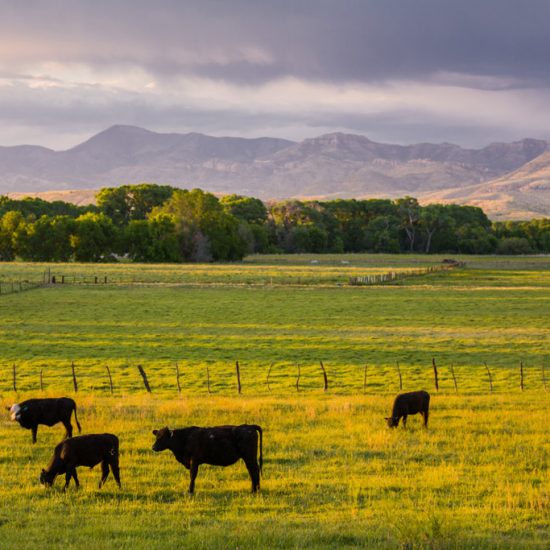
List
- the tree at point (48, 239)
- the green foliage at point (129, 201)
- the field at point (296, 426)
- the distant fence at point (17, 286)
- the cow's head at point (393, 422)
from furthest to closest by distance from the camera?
the green foliage at point (129, 201), the tree at point (48, 239), the distant fence at point (17, 286), the cow's head at point (393, 422), the field at point (296, 426)

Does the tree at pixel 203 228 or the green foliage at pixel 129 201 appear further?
the green foliage at pixel 129 201

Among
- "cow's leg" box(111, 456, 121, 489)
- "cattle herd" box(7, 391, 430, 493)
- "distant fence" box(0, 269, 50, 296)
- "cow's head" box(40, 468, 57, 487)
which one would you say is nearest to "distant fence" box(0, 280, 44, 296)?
"distant fence" box(0, 269, 50, 296)

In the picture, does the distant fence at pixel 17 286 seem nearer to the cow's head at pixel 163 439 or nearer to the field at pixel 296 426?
the field at pixel 296 426

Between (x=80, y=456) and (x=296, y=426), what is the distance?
324 inches

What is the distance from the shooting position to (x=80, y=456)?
14.9m

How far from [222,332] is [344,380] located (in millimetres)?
19340

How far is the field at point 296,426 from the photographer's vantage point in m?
12.7

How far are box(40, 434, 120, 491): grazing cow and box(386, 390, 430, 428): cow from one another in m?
8.95

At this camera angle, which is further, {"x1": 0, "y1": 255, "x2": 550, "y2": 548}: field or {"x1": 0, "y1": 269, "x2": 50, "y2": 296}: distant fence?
{"x1": 0, "y1": 269, "x2": 50, "y2": 296}: distant fence

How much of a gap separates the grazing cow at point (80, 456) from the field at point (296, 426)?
14.4 inches

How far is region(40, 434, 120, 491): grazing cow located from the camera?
1487 centimetres

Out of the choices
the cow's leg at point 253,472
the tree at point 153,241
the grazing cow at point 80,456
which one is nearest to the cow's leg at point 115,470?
the grazing cow at point 80,456

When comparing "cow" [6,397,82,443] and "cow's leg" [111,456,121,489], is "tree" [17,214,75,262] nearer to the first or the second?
"cow" [6,397,82,443]

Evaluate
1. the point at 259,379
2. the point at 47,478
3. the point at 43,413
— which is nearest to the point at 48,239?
the point at 259,379
